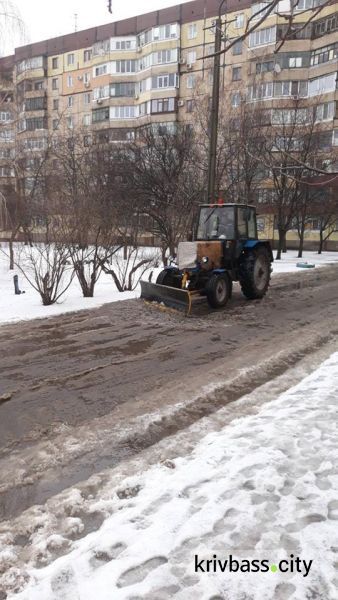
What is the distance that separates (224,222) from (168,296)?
253cm

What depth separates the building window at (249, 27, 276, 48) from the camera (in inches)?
1330

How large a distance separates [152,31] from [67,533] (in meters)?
46.5

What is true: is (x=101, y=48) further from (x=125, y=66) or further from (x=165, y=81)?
(x=165, y=81)

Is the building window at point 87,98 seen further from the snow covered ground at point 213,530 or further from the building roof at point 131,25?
the snow covered ground at point 213,530

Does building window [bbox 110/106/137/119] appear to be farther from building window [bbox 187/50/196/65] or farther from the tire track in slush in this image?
the tire track in slush

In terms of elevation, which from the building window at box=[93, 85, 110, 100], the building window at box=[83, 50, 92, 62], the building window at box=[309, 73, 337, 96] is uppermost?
the building window at box=[83, 50, 92, 62]

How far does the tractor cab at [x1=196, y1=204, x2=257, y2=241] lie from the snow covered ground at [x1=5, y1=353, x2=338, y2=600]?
7376mm

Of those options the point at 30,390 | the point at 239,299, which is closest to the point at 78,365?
the point at 30,390

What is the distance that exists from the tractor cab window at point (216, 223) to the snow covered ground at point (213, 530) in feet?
24.2

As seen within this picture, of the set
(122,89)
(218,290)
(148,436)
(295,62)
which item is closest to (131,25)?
(122,89)

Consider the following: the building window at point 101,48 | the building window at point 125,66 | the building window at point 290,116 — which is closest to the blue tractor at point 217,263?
the building window at point 290,116

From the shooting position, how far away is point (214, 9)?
37.5 metres

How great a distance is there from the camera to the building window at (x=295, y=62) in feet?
114

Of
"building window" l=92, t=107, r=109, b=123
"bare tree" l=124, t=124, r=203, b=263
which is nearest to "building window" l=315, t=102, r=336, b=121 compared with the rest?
"bare tree" l=124, t=124, r=203, b=263
